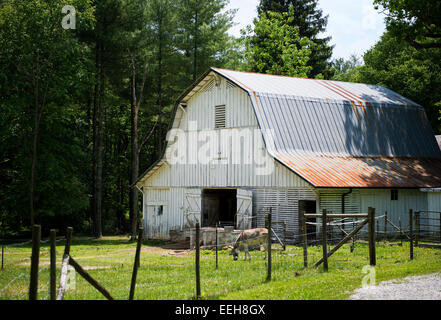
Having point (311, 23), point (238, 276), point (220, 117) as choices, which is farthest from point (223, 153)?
point (311, 23)

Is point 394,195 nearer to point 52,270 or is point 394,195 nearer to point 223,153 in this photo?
point 223,153

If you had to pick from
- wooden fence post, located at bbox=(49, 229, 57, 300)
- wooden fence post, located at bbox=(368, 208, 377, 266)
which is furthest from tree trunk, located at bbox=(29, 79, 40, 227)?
wooden fence post, located at bbox=(49, 229, 57, 300)

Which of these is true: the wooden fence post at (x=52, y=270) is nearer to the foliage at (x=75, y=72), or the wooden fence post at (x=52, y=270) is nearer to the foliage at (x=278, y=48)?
the foliage at (x=75, y=72)

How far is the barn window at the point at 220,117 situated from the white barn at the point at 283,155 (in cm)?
5

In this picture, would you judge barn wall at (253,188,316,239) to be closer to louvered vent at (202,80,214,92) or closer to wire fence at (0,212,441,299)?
wire fence at (0,212,441,299)

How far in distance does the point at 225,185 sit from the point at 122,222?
26.5 meters

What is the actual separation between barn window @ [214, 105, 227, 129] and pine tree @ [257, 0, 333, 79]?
3058cm

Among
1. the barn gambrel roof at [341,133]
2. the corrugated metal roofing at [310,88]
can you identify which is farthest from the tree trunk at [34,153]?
the corrugated metal roofing at [310,88]

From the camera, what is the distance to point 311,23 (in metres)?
58.0

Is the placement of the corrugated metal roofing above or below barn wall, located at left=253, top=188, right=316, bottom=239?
above

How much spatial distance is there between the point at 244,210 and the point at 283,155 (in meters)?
3.19

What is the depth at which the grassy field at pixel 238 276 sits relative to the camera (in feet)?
37.2

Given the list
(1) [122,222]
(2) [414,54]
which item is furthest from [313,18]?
(1) [122,222]

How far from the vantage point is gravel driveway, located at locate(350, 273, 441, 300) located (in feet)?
34.6
